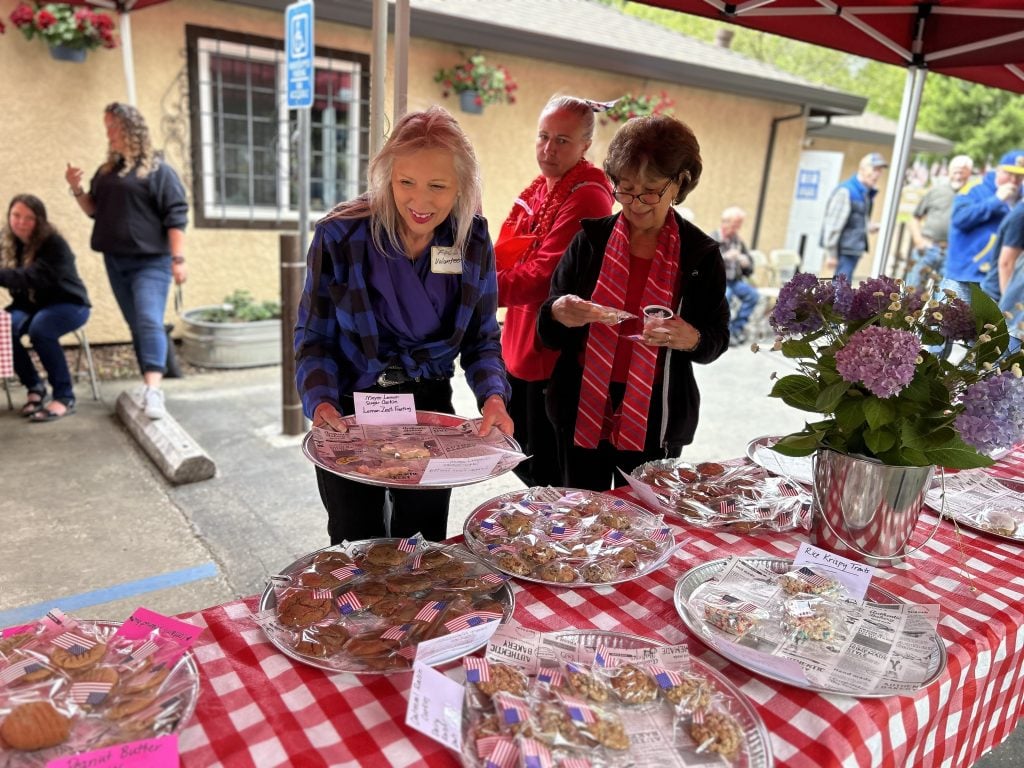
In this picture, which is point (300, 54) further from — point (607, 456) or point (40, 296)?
point (607, 456)

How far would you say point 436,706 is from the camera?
0.92 meters

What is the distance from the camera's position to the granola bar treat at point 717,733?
91 cm

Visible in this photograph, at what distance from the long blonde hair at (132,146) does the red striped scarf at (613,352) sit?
3.33 m

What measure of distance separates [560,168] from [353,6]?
409 centimetres

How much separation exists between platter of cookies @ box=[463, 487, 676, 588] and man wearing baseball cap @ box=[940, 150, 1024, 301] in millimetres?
5301

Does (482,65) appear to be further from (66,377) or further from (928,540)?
(928,540)

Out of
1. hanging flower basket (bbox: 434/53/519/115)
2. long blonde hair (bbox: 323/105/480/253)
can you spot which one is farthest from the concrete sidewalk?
hanging flower basket (bbox: 434/53/519/115)

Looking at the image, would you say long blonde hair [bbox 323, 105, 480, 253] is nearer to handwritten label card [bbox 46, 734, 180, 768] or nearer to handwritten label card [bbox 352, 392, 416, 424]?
handwritten label card [bbox 352, 392, 416, 424]

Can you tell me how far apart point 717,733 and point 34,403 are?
4.60 metres

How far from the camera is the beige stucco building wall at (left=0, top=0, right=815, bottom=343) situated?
4.93 m

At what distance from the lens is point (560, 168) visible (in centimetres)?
227

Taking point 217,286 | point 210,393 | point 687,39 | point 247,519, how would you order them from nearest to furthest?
point 247,519, point 210,393, point 217,286, point 687,39

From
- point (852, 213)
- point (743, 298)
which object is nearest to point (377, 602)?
point (743, 298)

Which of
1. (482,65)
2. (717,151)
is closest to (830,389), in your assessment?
(482,65)
